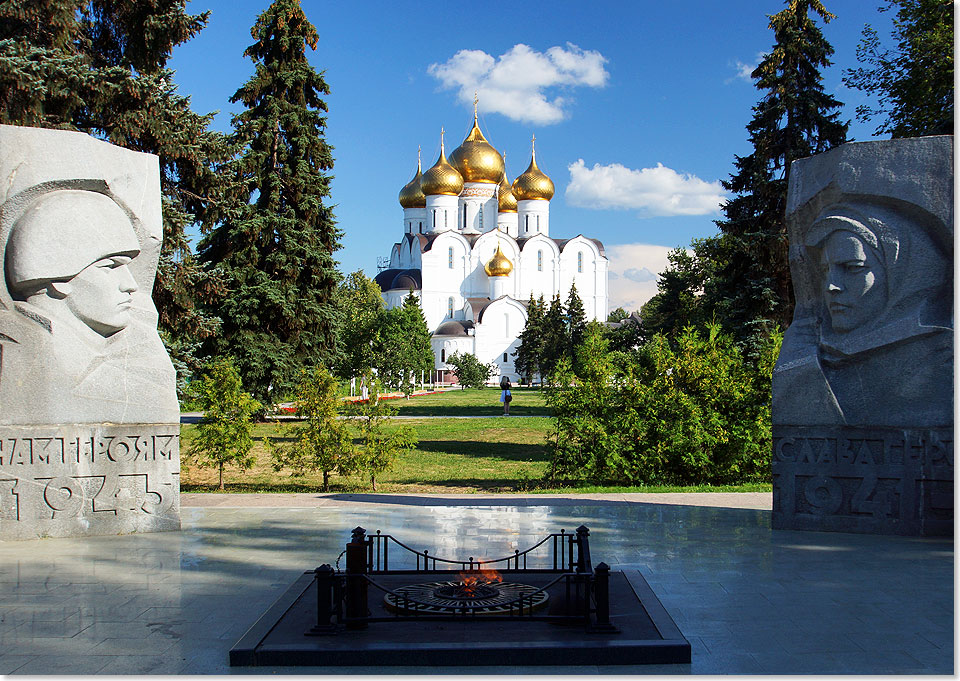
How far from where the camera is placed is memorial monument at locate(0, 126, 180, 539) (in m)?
7.69

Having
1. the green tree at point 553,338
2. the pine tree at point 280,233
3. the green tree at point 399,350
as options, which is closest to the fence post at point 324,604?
the pine tree at point 280,233

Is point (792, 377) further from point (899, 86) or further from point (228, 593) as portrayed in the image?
point (899, 86)

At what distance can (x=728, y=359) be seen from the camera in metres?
12.9

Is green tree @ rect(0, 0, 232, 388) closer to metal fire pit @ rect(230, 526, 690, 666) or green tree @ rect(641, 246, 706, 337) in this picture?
metal fire pit @ rect(230, 526, 690, 666)

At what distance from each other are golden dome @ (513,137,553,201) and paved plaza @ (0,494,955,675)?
64896 millimetres

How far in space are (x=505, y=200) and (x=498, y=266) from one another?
708 cm

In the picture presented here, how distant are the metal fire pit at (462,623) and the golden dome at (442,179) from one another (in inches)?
2664

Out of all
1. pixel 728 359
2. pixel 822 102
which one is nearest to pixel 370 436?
pixel 728 359

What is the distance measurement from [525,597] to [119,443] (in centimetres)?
492

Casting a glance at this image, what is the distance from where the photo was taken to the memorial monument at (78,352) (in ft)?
25.2

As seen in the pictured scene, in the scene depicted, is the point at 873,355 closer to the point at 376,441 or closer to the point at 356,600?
the point at 356,600

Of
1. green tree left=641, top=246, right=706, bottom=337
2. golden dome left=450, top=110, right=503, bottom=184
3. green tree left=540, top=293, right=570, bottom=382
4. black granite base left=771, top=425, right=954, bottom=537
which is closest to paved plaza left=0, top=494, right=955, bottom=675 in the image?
black granite base left=771, top=425, right=954, bottom=537

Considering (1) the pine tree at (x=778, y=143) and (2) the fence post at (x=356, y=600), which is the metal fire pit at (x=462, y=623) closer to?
(2) the fence post at (x=356, y=600)

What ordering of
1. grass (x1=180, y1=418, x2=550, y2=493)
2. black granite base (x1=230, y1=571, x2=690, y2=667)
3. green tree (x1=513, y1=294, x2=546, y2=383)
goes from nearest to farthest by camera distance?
black granite base (x1=230, y1=571, x2=690, y2=667) < grass (x1=180, y1=418, x2=550, y2=493) < green tree (x1=513, y1=294, x2=546, y2=383)
